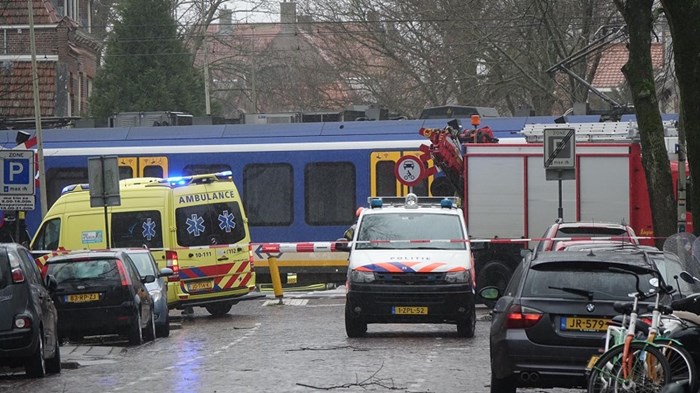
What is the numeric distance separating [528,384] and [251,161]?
23698mm

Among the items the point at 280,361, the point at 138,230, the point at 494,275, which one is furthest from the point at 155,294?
the point at 280,361

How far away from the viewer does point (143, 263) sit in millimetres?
25719

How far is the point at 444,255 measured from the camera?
70.4ft

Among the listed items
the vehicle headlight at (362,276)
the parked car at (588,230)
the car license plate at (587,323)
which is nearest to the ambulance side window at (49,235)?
the vehicle headlight at (362,276)

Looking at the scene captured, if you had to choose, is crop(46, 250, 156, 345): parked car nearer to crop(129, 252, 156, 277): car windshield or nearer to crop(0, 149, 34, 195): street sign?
crop(0, 149, 34, 195): street sign

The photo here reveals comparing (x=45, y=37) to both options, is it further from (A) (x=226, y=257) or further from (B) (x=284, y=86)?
(A) (x=226, y=257)

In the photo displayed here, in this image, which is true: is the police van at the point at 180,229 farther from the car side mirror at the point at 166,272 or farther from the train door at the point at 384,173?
the train door at the point at 384,173

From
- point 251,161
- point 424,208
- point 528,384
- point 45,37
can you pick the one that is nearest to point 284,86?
point 45,37

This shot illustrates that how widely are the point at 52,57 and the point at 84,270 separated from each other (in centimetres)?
3346

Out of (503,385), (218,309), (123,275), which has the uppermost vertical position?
(123,275)

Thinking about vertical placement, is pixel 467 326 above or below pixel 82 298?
below

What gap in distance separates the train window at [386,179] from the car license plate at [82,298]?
13303 millimetres

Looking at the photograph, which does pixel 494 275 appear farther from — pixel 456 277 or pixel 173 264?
pixel 456 277

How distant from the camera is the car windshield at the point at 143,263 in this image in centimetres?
2548
